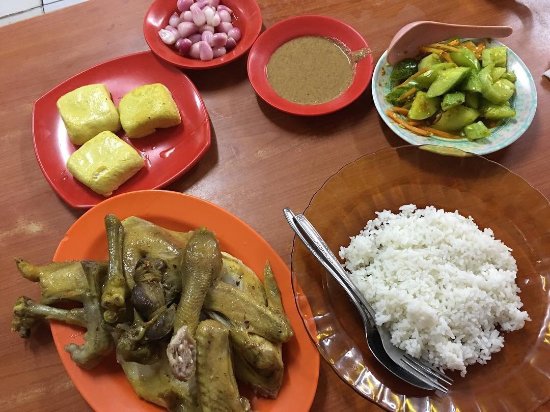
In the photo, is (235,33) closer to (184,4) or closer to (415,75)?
(184,4)

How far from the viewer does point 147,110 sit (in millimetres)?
1567

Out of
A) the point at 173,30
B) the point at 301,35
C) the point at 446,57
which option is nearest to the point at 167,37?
the point at 173,30

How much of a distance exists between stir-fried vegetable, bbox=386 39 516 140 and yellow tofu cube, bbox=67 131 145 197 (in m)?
0.80

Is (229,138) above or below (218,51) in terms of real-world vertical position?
below

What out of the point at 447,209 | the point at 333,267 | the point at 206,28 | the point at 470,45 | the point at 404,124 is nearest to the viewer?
the point at 333,267

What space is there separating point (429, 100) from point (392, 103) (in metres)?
0.12

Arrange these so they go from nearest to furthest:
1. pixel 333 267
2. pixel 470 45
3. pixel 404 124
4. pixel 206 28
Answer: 1. pixel 333 267
2. pixel 404 124
3. pixel 470 45
4. pixel 206 28

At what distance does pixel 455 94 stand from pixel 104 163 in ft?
3.45

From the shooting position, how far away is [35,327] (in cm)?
139

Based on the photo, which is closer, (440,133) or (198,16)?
(440,133)

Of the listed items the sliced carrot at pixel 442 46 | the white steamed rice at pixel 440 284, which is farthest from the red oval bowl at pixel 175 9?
the white steamed rice at pixel 440 284

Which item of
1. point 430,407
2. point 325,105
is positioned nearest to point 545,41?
point 325,105

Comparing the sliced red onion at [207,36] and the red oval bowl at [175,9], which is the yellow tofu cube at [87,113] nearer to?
the red oval bowl at [175,9]

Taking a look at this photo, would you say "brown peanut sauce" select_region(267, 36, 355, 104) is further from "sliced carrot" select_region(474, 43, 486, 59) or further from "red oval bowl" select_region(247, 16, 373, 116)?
"sliced carrot" select_region(474, 43, 486, 59)
